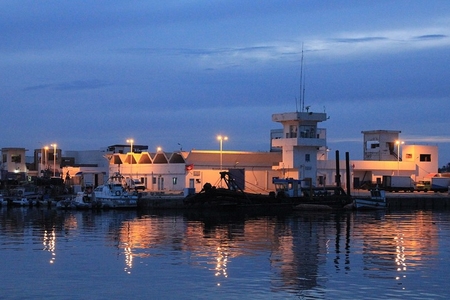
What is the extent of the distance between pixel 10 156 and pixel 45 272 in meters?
98.0

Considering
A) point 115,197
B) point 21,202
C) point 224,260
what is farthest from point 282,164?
point 224,260

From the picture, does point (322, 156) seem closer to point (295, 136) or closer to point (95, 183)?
point (295, 136)

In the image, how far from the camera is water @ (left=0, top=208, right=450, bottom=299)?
27312 mm

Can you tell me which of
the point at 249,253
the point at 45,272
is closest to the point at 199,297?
the point at 45,272

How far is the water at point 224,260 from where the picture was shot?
2731 cm

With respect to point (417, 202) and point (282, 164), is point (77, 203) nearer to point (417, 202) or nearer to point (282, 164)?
point (282, 164)

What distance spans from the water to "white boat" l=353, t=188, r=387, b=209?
16683 millimetres

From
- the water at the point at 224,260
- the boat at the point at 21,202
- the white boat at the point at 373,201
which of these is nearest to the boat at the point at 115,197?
the boat at the point at 21,202

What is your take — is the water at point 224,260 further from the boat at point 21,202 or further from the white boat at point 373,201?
the boat at point 21,202

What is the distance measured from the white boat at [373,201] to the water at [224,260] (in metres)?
16.7

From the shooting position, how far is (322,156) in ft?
326

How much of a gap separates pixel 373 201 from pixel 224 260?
44.4m

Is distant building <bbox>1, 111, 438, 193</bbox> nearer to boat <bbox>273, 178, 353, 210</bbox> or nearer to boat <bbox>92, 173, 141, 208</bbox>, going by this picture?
boat <bbox>273, 178, 353, 210</bbox>

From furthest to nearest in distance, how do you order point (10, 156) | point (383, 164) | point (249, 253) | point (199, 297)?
point (10, 156) → point (383, 164) → point (249, 253) → point (199, 297)
